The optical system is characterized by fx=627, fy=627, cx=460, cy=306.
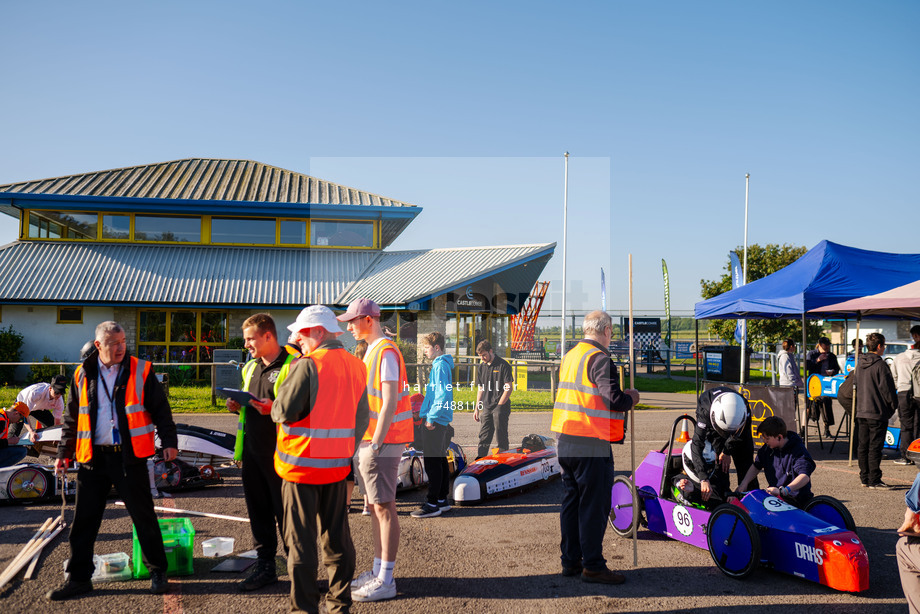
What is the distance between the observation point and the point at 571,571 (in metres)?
5.11

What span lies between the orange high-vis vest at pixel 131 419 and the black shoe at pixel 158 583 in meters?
0.89

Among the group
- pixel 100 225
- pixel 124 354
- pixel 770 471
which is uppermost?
pixel 100 225

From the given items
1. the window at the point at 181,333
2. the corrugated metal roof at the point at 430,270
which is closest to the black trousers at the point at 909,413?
the corrugated metal roof at the point at 430,270

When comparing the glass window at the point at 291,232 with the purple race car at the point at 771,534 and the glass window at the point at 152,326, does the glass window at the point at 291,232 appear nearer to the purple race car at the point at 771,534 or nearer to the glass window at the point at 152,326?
the glass window at the point at 152,326

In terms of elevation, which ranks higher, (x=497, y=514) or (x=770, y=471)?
(x=770, y=471)

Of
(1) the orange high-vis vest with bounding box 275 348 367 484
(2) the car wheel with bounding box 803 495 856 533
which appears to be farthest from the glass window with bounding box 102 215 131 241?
(2) the car wheel with bounding box 803 495 856 533

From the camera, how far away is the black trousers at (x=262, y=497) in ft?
16.0

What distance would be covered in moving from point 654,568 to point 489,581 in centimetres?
143

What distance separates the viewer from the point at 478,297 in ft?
72.1

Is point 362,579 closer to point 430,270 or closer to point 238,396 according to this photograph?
point 238,396

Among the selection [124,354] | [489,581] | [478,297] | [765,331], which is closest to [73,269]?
[478,297]

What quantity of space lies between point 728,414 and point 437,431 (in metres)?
→ 3.15

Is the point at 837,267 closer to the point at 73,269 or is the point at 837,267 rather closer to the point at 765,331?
the point at 765,331

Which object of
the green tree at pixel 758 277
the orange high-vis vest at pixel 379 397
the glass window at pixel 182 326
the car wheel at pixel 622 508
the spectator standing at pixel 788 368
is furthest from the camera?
the green tree at pixel 758 277
